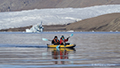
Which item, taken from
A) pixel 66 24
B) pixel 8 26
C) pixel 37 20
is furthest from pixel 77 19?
pixel 8 26

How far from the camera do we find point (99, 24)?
111625 millimetres

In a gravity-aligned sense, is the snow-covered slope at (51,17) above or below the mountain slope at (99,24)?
above

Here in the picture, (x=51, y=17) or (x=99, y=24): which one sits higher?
(x=51, y=17)

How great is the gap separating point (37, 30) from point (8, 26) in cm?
2185

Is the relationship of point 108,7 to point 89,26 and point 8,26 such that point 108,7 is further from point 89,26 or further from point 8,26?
point 8,26

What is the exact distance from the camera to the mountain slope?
103625 millimetres

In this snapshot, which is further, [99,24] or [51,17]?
[51,17]

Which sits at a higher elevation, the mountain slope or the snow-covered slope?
the snow-covered slope

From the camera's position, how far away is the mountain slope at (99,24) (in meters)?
104

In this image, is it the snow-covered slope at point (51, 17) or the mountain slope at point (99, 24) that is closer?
the mountain slope at point (99, 24)

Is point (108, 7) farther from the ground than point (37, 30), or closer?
farther from the ground

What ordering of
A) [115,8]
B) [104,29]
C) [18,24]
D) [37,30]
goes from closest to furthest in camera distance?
[37,30] < [104,29] < [18,24] < [115,8]

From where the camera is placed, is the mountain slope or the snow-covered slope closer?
the mountain slope

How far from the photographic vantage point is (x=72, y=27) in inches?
4427
